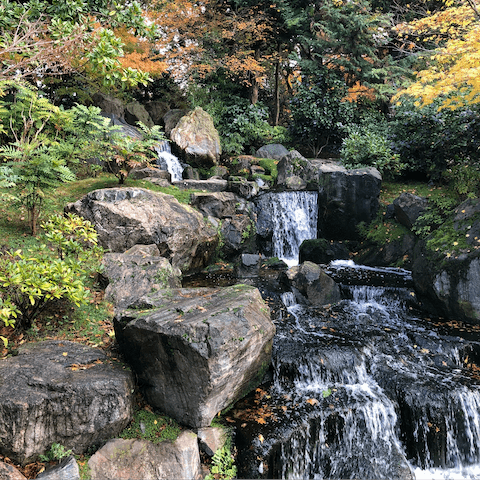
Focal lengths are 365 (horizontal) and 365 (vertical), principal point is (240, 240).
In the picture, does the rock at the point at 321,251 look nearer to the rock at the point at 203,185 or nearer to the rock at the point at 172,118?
the rock at the point at 203,185

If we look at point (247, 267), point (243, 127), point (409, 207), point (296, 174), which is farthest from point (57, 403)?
point (243, 127)

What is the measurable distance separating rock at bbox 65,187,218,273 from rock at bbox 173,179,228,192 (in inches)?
90.2

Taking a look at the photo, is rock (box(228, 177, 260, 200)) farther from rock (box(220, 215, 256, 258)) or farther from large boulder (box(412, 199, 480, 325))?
large boulder (box(412, 199, 480, 325))

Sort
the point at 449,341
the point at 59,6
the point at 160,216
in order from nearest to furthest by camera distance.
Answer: the point at 59,6, the point at 449,341, the point at 160,216

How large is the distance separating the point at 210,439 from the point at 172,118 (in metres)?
16.0

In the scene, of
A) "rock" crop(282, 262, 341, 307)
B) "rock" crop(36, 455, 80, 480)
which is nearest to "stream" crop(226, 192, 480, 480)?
"rock" crop(282, 262, 341, 307)

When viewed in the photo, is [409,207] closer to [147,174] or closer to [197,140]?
[147,174]

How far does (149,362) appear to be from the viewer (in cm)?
491

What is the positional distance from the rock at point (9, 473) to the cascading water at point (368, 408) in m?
2.49

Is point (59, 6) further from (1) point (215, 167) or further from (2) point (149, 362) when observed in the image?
(1) point (215, 167)

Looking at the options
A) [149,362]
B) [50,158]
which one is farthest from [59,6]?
[149,362]

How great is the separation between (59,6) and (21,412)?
5967 mm

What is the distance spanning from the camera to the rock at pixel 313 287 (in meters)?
8.91

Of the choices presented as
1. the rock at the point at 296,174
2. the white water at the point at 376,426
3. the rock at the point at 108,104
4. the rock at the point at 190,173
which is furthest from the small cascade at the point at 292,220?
the rock at the point at 108,104
